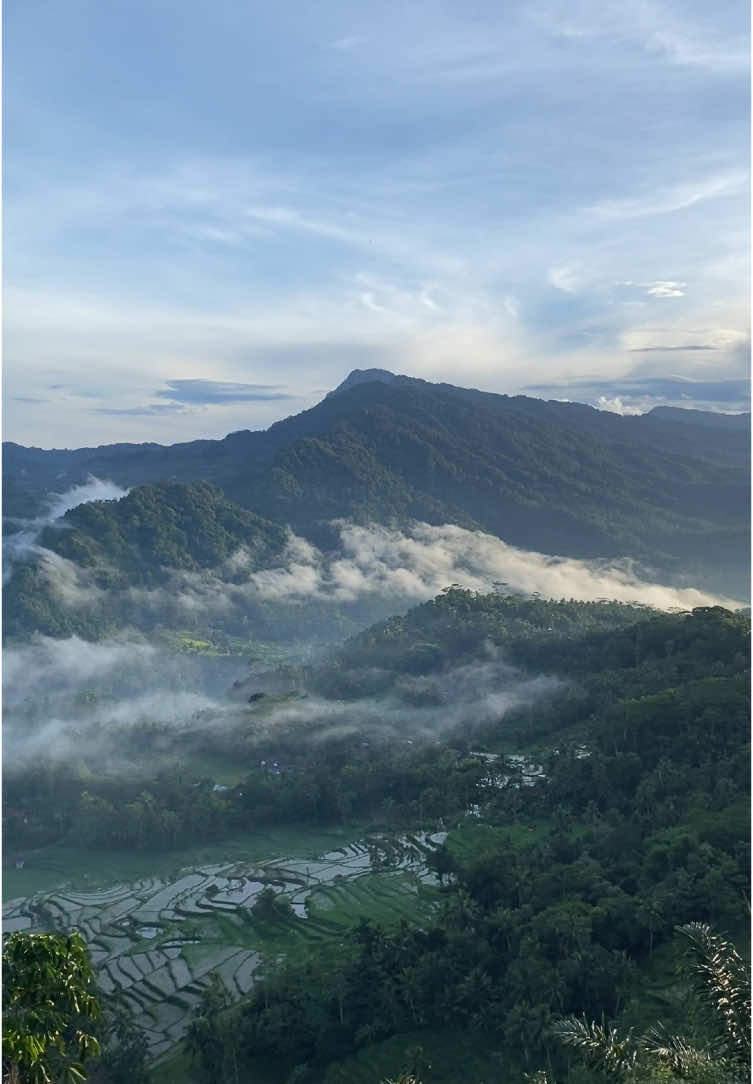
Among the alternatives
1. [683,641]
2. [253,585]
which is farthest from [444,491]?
[683,641]

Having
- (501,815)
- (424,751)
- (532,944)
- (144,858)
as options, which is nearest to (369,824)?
(424,751)

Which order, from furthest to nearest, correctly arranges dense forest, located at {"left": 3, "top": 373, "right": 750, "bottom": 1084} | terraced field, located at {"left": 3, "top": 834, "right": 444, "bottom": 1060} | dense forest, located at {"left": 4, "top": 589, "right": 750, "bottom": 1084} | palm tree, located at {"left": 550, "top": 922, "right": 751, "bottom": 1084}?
terraced field, located at {"left": 3, "top": 834, "right": 444, "bottom": 1060}
dense forest, located at {"left": 4, "top": 589, "right": 750, "bottom": 1084}
dense forest, located at {"left": 3, "top": 373, "right": 750, "bottom": 1084}
palm tree, located at {"left": 550, "top": 922, "right": 751, "bottom": 1084}

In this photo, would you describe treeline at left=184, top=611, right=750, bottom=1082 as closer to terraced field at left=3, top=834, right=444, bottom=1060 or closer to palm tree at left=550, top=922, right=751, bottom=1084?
terraced field at left=3, top=834, right=444, bottom=1060

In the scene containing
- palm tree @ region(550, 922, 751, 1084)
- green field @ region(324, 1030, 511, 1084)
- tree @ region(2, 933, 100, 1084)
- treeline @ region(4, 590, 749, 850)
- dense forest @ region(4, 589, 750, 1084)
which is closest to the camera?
tree @ region(2, 933, 100, 1084)

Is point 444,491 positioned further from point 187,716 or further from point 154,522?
point 187,716

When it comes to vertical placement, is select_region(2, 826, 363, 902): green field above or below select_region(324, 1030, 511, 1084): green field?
below

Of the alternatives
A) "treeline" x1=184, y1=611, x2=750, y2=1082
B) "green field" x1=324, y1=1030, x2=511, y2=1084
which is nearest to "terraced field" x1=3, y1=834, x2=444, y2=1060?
"treeline" x1=184, y1=611, x2=750, y2=1082

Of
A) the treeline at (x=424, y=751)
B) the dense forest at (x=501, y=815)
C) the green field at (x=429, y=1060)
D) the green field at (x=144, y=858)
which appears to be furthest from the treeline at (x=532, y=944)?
the green field at (x=144, y=858)

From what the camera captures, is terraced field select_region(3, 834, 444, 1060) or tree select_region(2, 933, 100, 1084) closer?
tree select_region(2, 933, 100, 1084)
